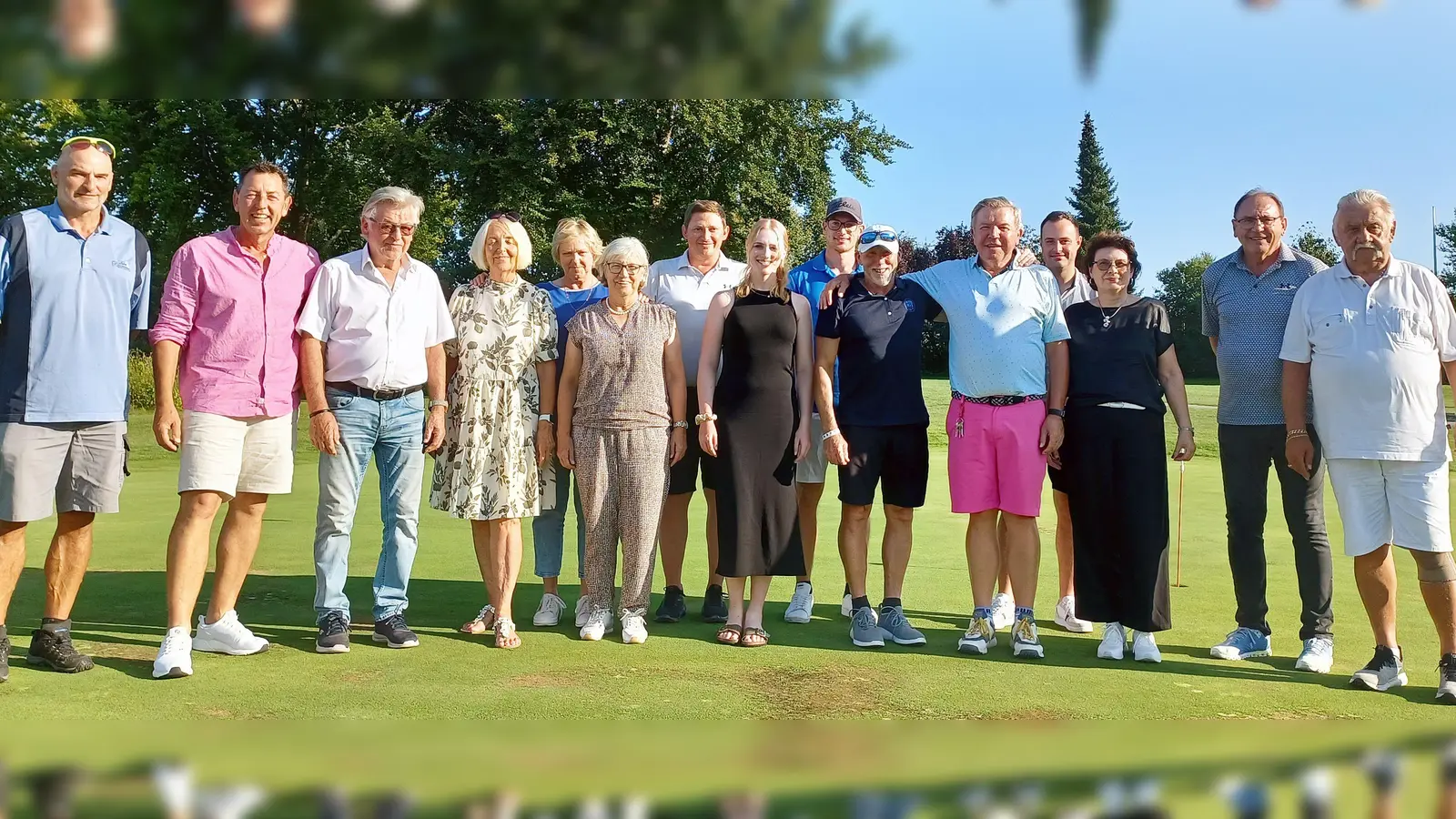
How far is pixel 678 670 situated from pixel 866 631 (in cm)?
94

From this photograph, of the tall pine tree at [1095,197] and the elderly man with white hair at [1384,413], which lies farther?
the tall pine tree at [1095,197]

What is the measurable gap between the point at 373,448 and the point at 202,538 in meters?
0.80

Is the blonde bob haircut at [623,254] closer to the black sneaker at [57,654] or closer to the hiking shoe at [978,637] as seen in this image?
the hiking shoe at [978,637]

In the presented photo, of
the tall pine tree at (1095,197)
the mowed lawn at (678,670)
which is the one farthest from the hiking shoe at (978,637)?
the tall pine tree at (1095,197)

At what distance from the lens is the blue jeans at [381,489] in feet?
15.6

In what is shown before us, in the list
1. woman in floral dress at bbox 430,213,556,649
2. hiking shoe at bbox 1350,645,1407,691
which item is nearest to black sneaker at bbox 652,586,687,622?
woman in floral dress at bbox 430,213,556,649

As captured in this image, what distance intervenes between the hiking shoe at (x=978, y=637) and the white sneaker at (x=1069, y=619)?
0.71 meters

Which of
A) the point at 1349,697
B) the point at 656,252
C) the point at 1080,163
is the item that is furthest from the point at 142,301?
the point at 1080,163

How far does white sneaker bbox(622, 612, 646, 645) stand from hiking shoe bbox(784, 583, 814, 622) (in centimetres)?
78

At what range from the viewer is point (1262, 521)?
16.2 ft

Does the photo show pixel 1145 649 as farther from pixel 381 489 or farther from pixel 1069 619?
pixel 381 489

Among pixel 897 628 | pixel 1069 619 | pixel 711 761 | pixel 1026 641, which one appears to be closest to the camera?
pixel 711 761

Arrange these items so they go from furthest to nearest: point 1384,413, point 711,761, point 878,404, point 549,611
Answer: point 549,611 < point 878,404 < point 1384,413 < point 711,761

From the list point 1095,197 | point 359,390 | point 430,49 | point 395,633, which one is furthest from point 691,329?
point 1095,197
